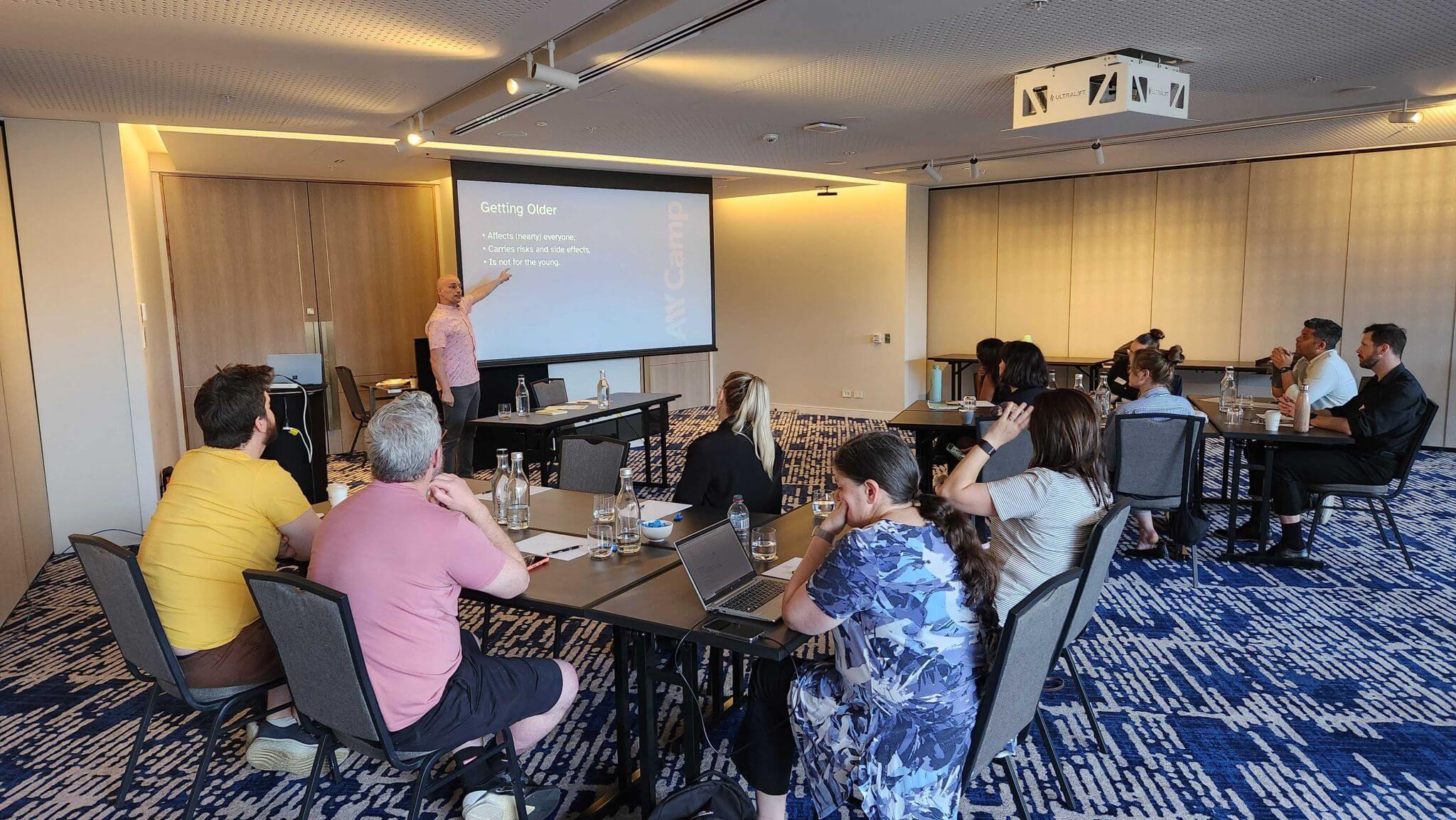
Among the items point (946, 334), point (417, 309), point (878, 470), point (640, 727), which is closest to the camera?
point (878, 470)

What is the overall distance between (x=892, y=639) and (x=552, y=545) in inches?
55.5

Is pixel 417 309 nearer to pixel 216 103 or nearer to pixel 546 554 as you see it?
pixel 216 103

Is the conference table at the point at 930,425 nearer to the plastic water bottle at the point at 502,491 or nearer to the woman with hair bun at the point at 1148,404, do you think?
the woman with hair bun at the point at 1148,404

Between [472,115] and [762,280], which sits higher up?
[472,115]

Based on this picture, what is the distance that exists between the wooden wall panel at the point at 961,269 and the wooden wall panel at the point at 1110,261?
97 centimetres

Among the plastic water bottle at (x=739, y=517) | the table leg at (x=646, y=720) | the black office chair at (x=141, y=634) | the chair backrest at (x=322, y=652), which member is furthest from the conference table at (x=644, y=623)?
the black office chair at (x=141, y=634)

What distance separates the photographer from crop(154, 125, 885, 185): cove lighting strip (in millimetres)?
6555

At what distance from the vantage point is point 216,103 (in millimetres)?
5395

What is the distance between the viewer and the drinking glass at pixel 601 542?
2.91 m

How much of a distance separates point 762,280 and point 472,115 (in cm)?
654

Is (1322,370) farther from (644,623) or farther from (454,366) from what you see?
(454,366)

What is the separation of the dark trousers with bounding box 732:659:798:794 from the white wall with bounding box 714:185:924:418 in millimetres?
8803

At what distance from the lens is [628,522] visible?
3.07m

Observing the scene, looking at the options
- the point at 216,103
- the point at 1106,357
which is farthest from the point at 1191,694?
the point at 1106,357
